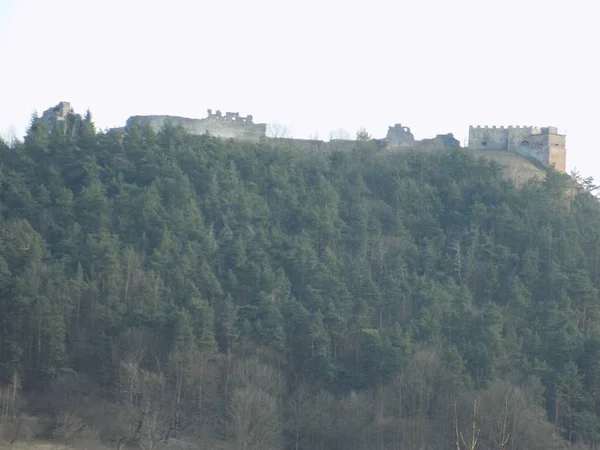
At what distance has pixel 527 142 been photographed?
5609 cm

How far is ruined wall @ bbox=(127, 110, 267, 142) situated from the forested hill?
2.55 meters

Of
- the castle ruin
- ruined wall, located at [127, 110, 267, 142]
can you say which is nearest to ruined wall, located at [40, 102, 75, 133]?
the castle ruin

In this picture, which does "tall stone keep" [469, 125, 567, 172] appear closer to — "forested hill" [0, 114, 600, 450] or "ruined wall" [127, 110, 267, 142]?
"forested hill" [0, 114, 600, 450]

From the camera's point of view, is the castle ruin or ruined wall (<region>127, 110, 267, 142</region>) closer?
the castle ruin

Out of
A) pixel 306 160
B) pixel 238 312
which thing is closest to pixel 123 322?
pixel 238 312

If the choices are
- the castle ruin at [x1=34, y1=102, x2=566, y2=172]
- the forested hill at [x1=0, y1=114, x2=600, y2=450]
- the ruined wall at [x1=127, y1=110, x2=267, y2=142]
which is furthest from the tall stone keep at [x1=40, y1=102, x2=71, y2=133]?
the ruined wall at [x1=127, y1=110, x2=267, y2=142]

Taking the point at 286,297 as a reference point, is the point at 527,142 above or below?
above

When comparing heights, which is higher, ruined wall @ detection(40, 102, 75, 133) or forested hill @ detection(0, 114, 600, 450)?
ruined wall @ detection(40, 102, 75, 133)

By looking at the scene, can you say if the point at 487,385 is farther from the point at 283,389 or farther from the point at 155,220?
the point at 155,220

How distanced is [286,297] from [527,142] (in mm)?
18903

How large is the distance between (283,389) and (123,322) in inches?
267

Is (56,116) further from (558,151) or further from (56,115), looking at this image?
(558,151)

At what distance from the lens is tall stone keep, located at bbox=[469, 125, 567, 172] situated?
5519cm

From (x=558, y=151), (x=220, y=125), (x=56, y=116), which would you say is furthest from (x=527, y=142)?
(x=56, y=116)
